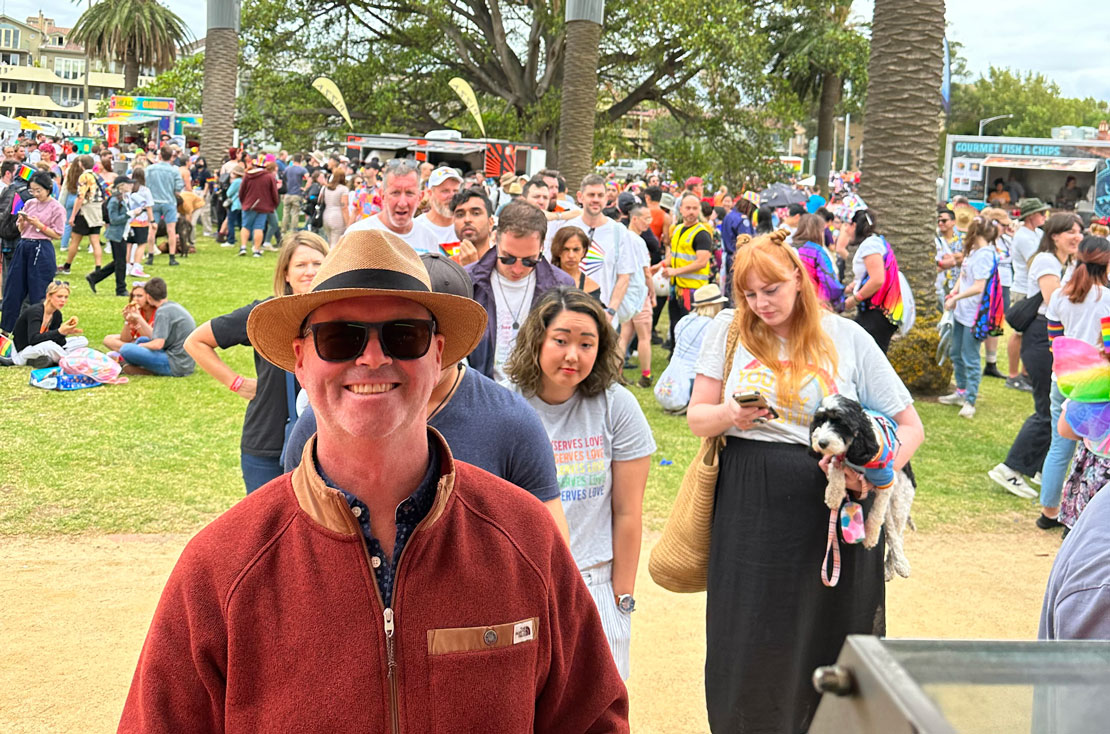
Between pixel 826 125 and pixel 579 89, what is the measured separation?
23.1 meters

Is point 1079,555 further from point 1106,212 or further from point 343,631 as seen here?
point 1106,212

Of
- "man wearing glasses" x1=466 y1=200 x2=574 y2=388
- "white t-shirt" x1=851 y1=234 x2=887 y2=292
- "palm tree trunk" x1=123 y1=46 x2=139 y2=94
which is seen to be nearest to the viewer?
"man wearing glasses" x1=466 y1=200 x2=574 y2=388

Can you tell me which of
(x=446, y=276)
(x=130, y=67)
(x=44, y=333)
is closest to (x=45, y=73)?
(x=130, y=67)

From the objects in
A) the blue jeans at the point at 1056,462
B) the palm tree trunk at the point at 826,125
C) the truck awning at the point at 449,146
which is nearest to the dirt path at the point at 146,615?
the blue jeans at the point at 1056,462

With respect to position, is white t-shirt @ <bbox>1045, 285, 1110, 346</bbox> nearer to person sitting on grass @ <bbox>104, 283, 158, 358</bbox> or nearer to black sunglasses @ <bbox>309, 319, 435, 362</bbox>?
black sunglasses @ <bbox>309, 319, 435, 362</bbox>

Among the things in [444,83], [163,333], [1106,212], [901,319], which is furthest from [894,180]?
[444,83]

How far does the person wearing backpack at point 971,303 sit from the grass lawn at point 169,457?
32 cm

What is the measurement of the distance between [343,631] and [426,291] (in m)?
0.66

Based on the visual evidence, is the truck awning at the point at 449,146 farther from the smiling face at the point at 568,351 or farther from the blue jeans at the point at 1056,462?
the smiling face at the point at 568,351

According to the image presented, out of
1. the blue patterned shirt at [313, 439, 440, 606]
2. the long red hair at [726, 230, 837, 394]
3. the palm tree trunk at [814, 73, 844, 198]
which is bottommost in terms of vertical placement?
the blue patterned shirt at [313, 439, 440, 606]

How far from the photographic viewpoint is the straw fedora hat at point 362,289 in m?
2.00

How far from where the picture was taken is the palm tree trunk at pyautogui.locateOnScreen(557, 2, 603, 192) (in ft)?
61.1

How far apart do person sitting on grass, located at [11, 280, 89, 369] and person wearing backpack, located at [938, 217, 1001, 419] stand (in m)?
8.94

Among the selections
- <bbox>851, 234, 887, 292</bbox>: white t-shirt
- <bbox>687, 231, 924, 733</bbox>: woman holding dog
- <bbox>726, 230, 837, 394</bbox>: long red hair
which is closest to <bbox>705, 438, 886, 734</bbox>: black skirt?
<bbox>687, 231, 924, 733</bbox>: woman holding dog
